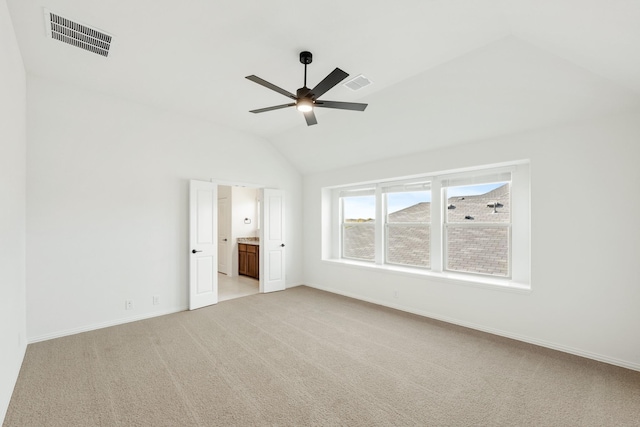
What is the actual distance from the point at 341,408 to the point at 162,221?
146 inches

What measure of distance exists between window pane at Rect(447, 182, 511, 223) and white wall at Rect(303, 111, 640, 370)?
52 centimetres

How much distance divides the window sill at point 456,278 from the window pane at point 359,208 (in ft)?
3.22

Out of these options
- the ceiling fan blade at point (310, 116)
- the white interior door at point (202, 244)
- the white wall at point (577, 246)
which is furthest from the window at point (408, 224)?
the white interior door at point (202, 244)

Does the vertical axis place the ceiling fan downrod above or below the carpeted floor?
above

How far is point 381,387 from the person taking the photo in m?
2.52

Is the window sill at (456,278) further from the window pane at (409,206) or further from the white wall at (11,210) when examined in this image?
the white wall at (11,210)

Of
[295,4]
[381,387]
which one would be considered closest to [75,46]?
[295,4]

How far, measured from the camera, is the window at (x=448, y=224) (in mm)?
3859

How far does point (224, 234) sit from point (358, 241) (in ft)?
12.6

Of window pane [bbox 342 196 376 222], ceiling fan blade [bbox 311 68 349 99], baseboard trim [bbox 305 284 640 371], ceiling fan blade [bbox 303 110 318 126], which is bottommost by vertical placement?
baseboard trim [bbox 305 284 640 371]

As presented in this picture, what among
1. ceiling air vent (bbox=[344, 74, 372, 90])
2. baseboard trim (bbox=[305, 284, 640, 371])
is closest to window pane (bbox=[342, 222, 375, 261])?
baseboard trim (bbox=[305, 284, 640, 371])

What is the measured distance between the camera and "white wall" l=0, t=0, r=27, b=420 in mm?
2199

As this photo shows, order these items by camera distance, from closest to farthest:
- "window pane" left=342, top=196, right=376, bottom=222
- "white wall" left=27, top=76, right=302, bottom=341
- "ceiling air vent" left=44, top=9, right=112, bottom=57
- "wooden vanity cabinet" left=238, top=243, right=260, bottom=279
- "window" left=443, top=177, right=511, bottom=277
Result: "ceiling air vent" left=44, top=9, right=112, bottom=57
"white wall" left=27, top=76, right=302, bottom=341
"window" left=443, top=177, right=511, bottom=277
"window pane" left=342, top=196, right=376, bottom=222
"wooden vanity cabinet" left=238, top=243, right=260, bottom=279

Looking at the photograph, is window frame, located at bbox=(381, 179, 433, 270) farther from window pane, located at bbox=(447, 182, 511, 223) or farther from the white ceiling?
the white ceiling
